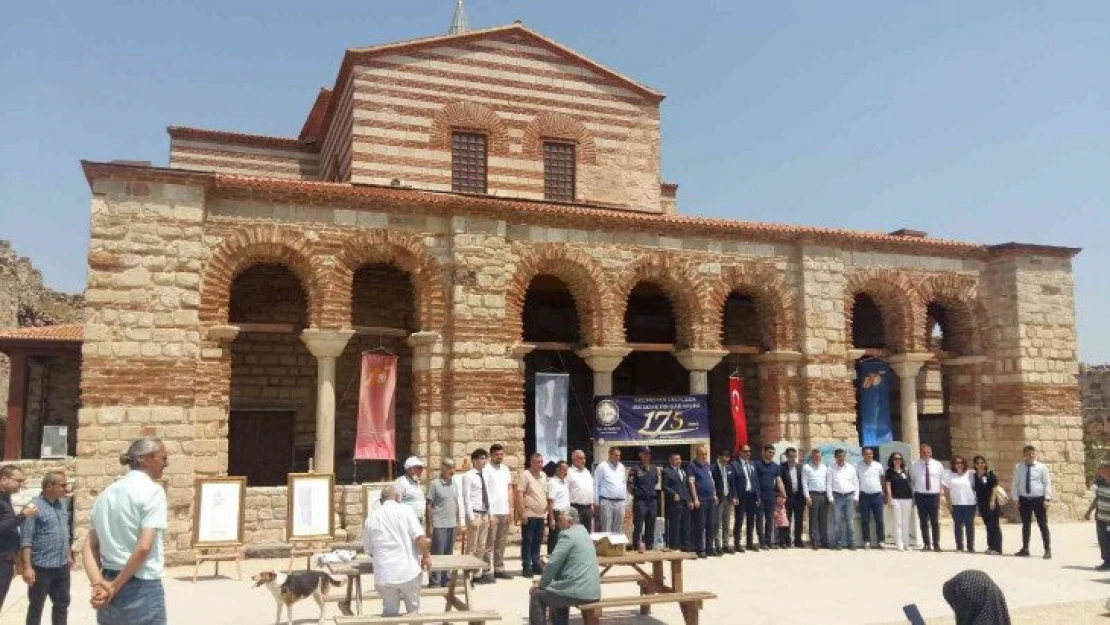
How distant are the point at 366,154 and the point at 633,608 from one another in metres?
11.5

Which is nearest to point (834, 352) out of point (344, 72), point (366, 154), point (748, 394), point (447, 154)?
point (748, 394)

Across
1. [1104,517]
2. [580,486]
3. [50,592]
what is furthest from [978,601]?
[1104,517]

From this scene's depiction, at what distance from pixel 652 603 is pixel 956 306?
44.5 feet

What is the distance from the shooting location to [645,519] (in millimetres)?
11922

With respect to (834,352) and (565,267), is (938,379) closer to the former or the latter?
(834,352)

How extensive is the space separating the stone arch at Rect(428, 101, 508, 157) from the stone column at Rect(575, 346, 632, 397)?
5.57 m

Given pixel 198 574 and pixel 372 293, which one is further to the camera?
pixel 372 293

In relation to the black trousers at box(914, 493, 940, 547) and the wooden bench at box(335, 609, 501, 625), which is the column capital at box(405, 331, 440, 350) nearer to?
the wooden bench at box(335, 609, 501, 625)

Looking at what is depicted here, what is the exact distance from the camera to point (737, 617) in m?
8.37

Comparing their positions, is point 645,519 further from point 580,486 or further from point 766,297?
point 766,297

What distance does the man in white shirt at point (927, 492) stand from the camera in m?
13.3

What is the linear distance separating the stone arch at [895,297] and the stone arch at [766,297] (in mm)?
1468

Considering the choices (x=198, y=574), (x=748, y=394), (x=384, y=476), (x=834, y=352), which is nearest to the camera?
(x=198, y=574)

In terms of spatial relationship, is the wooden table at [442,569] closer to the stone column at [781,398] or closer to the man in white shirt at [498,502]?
the man in white shirt at [498,502]
